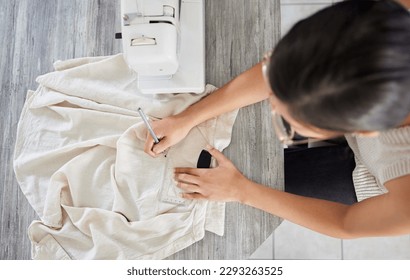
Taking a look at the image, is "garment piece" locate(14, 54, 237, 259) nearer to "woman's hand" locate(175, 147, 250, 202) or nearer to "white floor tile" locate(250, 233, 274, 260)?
"woman's hand" locate(175, 147, 250, 202)

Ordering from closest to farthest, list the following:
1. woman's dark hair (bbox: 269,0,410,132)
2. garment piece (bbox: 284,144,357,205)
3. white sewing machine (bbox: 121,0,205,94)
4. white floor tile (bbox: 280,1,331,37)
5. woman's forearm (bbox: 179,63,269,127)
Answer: woman's dark hair (bbox: 269,0,410,132), white sewing machine (bbox: 121,0,205,94), woman's forearm (bbox: 179,63,269,127), garment piece (bbox: 284,144,357,205), white floor tile (bbox: 280,1,331,37)

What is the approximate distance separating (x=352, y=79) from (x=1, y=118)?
3.77 feet

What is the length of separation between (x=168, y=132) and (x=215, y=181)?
0.18 meters

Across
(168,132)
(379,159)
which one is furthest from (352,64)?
(168,132)

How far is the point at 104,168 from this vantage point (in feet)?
4.28

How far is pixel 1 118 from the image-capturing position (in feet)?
4.67

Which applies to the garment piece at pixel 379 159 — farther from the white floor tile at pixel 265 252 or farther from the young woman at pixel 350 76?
the white floor tile at pixel 265 252

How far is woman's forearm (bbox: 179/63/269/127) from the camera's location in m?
1.17

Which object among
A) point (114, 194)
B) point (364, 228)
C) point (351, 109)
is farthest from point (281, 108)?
point (114, 194)

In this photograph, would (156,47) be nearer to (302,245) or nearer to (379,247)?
(302,245)

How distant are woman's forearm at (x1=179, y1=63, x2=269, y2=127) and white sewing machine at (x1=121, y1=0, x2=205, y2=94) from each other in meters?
0.06

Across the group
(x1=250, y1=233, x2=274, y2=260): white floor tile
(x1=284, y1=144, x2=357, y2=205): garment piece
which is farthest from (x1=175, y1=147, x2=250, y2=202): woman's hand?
(x1=250, y1=233, x2=274, y2=260): white floor tile

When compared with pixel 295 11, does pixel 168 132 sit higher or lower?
lower

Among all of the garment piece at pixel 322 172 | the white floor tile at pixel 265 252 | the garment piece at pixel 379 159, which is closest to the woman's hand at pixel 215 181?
the garment piece at pixel 322 172
